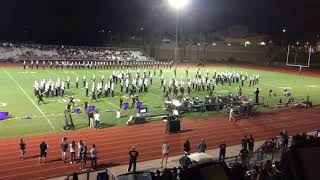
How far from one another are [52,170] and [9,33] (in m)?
70.5

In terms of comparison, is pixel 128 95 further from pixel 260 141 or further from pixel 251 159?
pixel 251 159

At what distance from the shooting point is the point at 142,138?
1783cm

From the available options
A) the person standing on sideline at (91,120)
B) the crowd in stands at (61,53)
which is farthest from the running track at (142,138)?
the crowd in stands at (61,53)

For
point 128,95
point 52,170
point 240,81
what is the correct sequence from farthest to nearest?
point 240,81
point 128,95
point 52,170

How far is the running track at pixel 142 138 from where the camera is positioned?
13.6m

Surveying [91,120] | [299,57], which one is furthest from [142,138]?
[299,57]

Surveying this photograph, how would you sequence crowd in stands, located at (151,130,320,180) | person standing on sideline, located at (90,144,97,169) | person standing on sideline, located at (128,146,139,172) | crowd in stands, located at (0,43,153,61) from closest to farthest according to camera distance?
crowd in stands, located at (151,130,320,180) < person standing on sideline, located at (128,146,139,172) < person standing on sideline, located at (90,144,97,169) < crowd in stands, located at (0,43,153,61)

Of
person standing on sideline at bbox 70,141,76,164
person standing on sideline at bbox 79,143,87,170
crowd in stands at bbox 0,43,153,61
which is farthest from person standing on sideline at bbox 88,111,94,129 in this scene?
crowd in stands at bbox 0,43,153,61

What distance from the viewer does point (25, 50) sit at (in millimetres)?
61469

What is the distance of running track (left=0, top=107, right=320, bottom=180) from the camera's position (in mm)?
13625

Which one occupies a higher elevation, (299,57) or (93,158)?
(299,57)

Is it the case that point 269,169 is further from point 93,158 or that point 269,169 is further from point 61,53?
point 61,53

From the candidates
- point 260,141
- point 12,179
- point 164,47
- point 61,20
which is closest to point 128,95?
point 260,141

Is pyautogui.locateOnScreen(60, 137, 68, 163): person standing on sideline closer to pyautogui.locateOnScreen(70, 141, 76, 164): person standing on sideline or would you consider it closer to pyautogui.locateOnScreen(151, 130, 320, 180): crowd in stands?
pyautogui.locateOnScreen(70, 141, 76, 164): person standing on sideline
